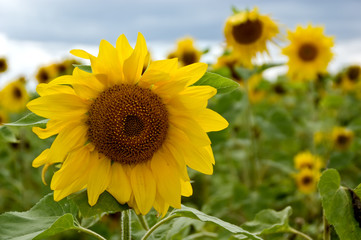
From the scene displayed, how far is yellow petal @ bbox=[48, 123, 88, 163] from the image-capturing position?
1.12 metres

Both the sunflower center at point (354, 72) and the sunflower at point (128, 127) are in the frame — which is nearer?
the sunflower at point (128, 127)

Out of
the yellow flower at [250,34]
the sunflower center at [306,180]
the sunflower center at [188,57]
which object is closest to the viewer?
the yellow flower at [250,34]

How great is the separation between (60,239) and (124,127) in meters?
2.43

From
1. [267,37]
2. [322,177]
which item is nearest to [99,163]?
[322,177]

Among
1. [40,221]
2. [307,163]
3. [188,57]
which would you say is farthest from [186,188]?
[188,57]

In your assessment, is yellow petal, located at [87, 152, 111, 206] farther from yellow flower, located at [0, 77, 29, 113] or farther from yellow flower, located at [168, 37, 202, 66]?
yellow flower, located at [0, 77, 29, 113]

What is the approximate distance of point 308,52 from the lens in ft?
12.0

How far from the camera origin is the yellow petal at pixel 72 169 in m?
1.11

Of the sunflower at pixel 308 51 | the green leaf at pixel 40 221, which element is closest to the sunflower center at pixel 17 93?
the sunflower at pixel 308 51

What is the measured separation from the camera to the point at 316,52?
367 cm

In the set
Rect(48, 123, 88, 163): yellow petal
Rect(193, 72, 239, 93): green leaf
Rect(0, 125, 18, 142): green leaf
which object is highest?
Rect(193, 72, 239, 93): green leaf

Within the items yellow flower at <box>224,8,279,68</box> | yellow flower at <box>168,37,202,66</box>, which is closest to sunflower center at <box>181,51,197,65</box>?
yellow flower at <box>168,37,202,66</box>

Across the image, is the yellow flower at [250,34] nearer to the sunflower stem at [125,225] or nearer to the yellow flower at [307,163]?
the yellow flower at [307,163]

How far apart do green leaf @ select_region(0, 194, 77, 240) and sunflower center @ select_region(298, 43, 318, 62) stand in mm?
2831
